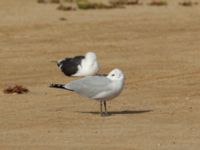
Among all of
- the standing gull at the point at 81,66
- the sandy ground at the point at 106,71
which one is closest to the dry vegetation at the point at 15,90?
the sandy ground at the point at 106,71

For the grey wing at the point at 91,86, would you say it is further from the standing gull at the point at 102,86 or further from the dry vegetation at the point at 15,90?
the dry vegetation at the point at 15,90

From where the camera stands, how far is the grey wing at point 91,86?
1462cm

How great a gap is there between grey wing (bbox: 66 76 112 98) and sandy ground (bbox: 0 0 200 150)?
0.34m

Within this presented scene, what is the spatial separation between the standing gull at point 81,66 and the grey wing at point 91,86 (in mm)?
4549

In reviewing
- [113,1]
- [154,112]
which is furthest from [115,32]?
[154,112]

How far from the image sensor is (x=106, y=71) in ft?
68.8

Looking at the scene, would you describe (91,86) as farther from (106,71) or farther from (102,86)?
(106,71)

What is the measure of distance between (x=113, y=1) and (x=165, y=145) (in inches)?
1043

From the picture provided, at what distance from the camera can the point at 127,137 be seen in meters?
12.8

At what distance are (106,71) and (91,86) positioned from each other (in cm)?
625

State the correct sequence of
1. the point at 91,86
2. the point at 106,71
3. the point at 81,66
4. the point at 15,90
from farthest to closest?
the point at 106,71 < the point at 81,66 < the point at 15,90 < the point at 91,86

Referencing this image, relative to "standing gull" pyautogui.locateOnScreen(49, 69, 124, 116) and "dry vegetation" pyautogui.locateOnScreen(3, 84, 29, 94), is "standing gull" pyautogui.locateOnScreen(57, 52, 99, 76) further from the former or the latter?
"standing gull" pyautogui.locateOnScreen(49, 69, 124, 116)

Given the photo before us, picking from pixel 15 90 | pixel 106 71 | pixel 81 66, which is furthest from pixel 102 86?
pixel 106 71

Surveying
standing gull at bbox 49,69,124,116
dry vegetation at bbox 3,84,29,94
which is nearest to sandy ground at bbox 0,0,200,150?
dry vegetation at bbox 3,84,29,94
